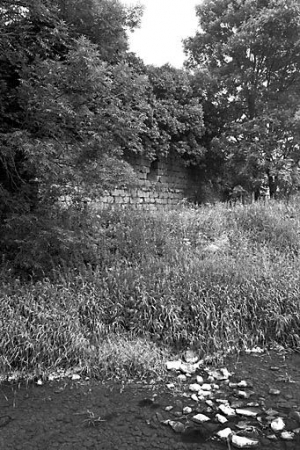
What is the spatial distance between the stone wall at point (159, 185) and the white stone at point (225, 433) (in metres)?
5.87

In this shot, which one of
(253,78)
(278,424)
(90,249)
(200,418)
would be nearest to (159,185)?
(253,78)

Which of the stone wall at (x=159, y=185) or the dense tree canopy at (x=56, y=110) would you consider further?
the stone wall at (x=159, y=185)

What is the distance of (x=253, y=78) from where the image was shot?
1081cm

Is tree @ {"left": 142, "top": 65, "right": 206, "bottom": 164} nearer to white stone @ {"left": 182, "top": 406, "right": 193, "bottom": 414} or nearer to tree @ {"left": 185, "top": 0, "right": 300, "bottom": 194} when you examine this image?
tree @ {"left": 185, "top": 0, "right": 300, "bottom": 194}

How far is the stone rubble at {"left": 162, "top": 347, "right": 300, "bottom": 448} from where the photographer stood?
225 cm

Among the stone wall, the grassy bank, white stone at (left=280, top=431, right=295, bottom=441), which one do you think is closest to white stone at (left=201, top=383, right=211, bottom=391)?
the grassy bank

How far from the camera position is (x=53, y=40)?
13.0 feet

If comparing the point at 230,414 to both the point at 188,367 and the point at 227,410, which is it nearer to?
the point at 227,410

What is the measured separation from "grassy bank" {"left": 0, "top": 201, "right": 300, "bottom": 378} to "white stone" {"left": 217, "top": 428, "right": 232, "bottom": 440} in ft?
3.09

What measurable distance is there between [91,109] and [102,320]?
2354mm

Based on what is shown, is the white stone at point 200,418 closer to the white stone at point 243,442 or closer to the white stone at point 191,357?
the white stone at point 243,442

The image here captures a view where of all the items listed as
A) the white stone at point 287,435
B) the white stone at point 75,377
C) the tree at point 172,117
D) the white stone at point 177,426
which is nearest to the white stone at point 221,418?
the white stone at point 177,426

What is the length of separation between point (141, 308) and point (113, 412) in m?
1.22

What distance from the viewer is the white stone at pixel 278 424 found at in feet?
7.57
